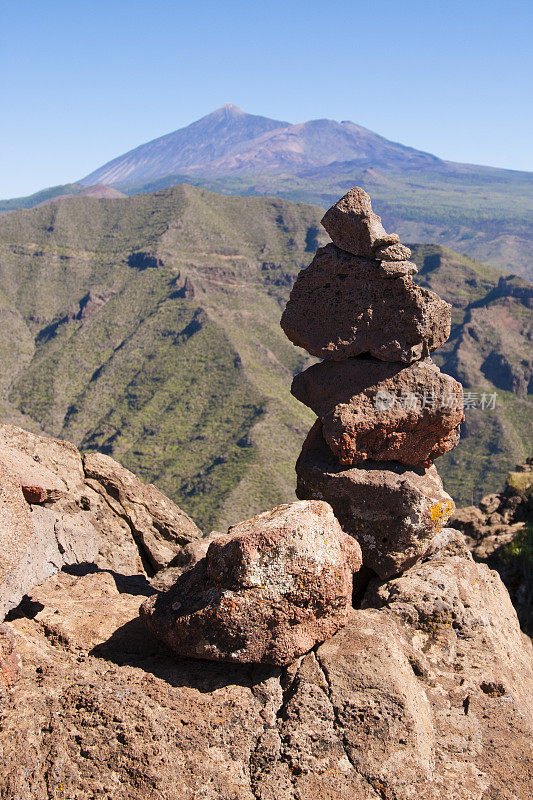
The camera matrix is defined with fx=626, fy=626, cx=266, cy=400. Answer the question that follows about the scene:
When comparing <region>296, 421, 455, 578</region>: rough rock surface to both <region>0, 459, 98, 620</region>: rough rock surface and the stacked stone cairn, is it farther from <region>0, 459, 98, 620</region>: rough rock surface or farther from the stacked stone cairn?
<region>0, 459, 98, 620</region>: rough rock surface

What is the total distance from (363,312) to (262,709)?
7.62 m

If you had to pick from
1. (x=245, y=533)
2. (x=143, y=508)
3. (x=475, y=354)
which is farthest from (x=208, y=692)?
(x=475, y=354)

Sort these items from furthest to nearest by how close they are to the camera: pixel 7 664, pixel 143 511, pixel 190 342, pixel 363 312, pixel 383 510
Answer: pixel 190 342
pixel 143 511
pixel 363 312
pixel 383 510
pixel 7 664

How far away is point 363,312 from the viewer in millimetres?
12766

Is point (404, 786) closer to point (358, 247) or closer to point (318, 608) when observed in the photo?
point (318, 608)

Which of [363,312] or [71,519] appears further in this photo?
[71,519]

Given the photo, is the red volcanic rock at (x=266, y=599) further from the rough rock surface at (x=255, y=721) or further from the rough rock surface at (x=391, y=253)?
the rough rock surface at (x=391, y=253)

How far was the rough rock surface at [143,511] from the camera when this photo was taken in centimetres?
1534

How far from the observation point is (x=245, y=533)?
9.16m

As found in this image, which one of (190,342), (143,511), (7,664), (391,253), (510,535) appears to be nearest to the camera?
(7,664)

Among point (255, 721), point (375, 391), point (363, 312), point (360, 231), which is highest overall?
point (360, 231)

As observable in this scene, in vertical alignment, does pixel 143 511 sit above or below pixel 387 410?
below

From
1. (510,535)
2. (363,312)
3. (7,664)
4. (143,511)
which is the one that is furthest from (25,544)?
(510,535)

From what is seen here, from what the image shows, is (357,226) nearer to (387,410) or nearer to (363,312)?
(363,312)
